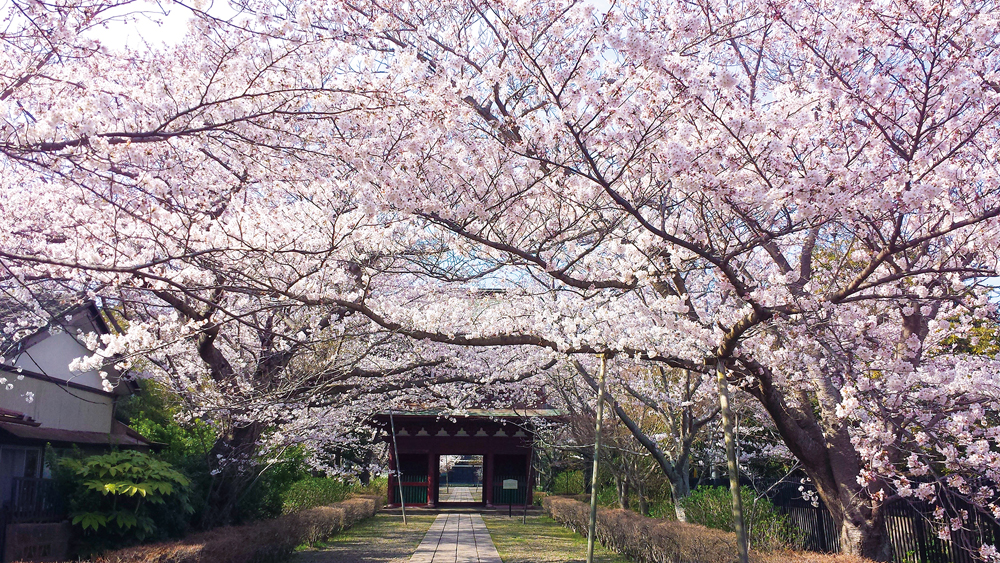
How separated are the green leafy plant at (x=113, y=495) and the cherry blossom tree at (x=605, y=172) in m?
2.54

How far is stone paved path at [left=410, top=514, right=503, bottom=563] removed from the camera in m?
12.3

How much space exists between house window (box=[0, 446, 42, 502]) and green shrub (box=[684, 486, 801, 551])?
9.46m

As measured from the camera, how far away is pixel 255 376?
10.2 m

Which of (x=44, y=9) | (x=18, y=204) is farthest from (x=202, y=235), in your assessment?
(x=18, y=204)

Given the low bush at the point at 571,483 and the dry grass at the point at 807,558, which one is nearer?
the dry grass at the point at 807,558

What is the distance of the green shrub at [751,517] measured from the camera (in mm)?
9491

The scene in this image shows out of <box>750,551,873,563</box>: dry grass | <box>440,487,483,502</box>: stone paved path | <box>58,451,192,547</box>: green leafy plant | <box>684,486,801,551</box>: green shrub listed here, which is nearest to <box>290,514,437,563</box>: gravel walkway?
<box>58,451,192,547</box>: green leafy plant

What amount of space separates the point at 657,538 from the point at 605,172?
6059mm

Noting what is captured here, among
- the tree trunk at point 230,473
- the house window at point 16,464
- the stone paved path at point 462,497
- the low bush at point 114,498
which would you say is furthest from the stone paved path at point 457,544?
the stone paved path at point 462,497

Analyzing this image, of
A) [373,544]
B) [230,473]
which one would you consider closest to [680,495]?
[373,544]

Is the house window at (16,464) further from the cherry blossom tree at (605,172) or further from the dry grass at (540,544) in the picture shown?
the dry grass at (540,544)

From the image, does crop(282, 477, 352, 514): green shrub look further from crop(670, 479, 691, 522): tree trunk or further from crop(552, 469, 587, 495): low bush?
crop(552, 469, 587, 495): low bush

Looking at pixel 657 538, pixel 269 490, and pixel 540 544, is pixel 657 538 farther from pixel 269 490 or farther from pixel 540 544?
pixel 269 490

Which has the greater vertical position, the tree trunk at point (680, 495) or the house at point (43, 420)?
the house at point (43, 420)
